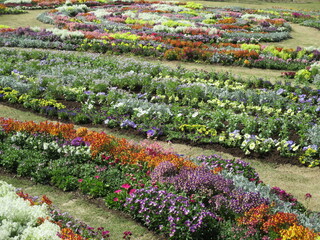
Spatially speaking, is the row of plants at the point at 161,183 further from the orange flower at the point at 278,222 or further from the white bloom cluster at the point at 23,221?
the white bloom cluster at the point at 23,221

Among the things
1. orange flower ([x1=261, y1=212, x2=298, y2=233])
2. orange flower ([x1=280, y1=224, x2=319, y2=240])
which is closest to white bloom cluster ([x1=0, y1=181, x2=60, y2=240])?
orange flower ([x1=261, y1=212, x2=298, y2=233])

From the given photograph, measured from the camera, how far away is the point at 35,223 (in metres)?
5.25

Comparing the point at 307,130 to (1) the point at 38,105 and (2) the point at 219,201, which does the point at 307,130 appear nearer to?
(2) the point at 219,201

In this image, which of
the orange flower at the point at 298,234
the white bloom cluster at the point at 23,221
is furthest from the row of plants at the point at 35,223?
the orange flower at the point at 298,234

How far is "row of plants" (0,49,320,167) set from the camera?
9.27 m

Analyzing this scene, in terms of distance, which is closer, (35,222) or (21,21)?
(35,222)

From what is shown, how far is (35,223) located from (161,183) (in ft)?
7.39

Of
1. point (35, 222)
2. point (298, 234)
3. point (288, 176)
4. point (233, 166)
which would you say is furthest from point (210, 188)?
point (35, 222)

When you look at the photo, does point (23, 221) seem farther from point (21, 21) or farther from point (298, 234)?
point (21, 21)

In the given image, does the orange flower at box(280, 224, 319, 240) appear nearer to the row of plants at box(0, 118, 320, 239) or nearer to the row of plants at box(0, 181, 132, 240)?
the row of plants at box(0, 118, 320, 239)

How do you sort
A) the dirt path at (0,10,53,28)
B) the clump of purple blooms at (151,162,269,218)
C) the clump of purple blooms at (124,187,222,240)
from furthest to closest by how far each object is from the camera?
the dirt path at (0,10,53,28), the clump of purple blooms at (151,162,269,218), the clump of purple blooms at (124,187,222,240)

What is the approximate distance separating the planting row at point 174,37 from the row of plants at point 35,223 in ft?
40.7

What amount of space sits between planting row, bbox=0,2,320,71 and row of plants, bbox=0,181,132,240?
12.4 meters

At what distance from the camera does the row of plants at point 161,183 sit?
564 centimetres
